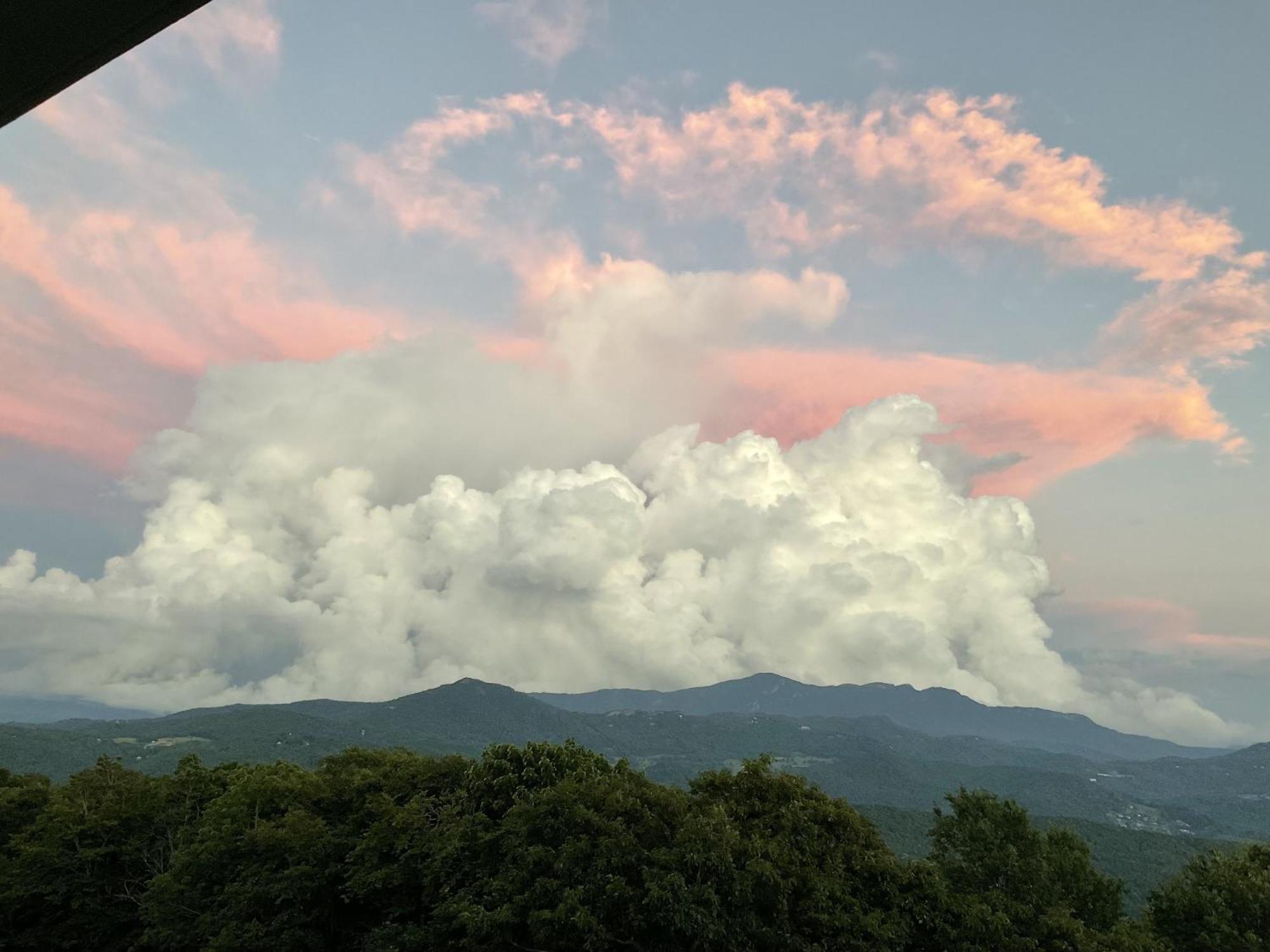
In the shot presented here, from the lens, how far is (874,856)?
125 feet

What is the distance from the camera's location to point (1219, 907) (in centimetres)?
4250

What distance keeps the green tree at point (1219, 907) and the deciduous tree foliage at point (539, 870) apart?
13 centimetres

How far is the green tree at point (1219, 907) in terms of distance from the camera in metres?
41.2

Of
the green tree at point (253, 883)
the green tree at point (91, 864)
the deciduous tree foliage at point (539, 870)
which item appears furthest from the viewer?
the green tree at point (91, 864)

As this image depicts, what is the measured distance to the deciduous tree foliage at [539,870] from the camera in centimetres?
3441

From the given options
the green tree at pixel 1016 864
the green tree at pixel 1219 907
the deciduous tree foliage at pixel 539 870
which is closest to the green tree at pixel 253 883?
the deciduous tree foliage at pixel 539 870

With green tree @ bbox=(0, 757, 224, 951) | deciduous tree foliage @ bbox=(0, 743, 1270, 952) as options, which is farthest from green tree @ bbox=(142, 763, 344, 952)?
green tree @ bbox=(0, 757, 224, 951)

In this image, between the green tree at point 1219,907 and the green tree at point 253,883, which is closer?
the green tree at point 1219,907

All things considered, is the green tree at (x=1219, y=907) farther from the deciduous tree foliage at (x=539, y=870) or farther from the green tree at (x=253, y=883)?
the green tree at (x=253, y=883)

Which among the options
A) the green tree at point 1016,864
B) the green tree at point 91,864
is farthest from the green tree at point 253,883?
the green tree at point 1016,864

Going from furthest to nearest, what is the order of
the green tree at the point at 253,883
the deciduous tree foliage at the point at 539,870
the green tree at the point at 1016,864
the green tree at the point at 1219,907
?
the green tree at the point at 1016,864 < the green tree at the point at 253,883 < the green tree at the point at 1219,907 < the deciduous tree foliage at the point at 539,870

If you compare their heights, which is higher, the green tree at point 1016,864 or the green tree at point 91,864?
the green tree at point 1016,864

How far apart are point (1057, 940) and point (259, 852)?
139 ft

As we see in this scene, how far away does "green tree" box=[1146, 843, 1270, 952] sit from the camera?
135ft
